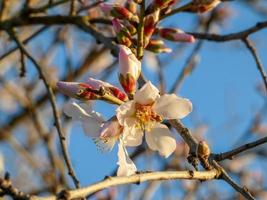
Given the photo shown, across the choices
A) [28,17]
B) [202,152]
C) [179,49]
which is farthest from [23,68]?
[179,49]

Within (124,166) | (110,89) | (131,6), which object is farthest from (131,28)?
(124,166)

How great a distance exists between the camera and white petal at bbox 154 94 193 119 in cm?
134

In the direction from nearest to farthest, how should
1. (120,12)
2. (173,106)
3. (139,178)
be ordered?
(139,178) → (173,106) → (120,12)

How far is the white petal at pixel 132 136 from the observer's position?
1401 mm

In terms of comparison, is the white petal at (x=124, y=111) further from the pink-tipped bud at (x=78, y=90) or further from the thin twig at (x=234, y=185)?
the thin twig at (x=234, y=185)

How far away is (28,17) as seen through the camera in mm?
2367

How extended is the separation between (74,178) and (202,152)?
0.43m

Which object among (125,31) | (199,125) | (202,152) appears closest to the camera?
(202,152)

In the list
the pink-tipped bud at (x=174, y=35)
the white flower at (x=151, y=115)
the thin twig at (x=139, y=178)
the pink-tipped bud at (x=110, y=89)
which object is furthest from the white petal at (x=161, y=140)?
the pink-tipped bud at (x=174, y=35)

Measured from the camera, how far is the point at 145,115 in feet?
4.58

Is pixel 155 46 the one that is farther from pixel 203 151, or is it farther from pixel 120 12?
pixel 203 151

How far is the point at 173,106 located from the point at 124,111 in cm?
11

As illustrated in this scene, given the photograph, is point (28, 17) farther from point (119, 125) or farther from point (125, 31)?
point (119, 125)

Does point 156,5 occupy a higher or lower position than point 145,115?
higher
